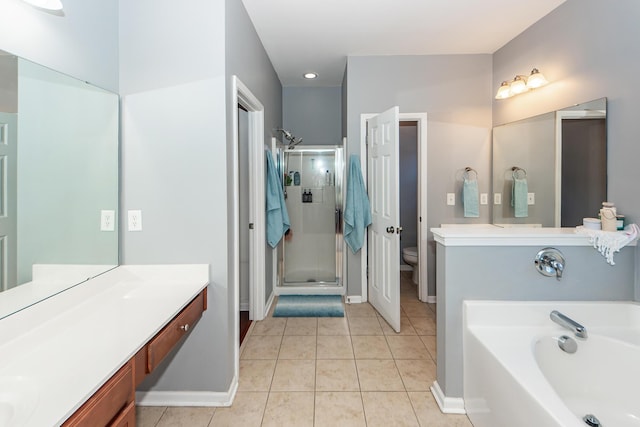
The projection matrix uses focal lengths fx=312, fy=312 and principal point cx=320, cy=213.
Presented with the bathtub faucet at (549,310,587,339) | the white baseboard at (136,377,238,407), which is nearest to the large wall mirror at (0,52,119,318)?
the white baseboard at (136,377,238,407)

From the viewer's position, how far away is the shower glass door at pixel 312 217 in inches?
149

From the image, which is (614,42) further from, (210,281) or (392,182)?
(210,281)

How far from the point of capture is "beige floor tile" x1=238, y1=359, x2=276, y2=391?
6.66ft

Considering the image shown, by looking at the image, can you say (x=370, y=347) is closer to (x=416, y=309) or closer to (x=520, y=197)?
(x=416, y=309)

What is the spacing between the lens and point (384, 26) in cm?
267

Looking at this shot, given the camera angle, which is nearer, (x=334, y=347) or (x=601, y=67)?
(x=601, y=67)

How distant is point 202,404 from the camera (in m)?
1.87

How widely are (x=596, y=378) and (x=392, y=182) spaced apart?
1.78 metres

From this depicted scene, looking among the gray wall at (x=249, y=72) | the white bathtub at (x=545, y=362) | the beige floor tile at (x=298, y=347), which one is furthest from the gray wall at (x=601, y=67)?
the gray wall at (x=249, y=72)

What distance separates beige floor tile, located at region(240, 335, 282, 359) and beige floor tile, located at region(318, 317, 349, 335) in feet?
1.35

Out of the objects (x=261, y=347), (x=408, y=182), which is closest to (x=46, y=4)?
(x=261, y=347)

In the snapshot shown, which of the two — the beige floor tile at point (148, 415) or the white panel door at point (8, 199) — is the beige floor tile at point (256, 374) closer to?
the beige floor tile at point (148, 415)

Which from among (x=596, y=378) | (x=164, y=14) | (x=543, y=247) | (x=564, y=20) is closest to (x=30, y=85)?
(x=164, y=14)

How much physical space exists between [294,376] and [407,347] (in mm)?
955
